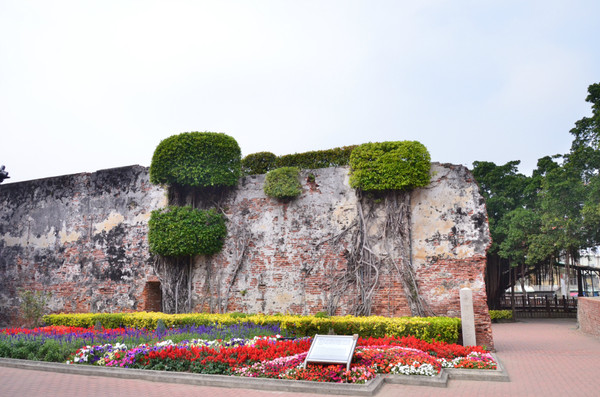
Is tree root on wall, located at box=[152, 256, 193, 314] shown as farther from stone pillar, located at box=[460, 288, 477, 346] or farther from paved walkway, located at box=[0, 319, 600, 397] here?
stone pillar, located at box=[460, 288, 477, 346]

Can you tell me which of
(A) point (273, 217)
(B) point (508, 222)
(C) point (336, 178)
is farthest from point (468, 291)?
(B) point (508, 222)

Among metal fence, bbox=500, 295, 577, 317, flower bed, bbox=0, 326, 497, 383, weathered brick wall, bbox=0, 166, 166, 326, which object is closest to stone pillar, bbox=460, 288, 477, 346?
flower bed, bbox=0, 326, 497, 383

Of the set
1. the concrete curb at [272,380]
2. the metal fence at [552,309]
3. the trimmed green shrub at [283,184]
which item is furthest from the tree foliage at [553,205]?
the concrete curb at [272,380]

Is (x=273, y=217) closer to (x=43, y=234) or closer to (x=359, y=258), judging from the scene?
(x=359, y=258)

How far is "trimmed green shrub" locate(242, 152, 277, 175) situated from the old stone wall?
3.72 ft

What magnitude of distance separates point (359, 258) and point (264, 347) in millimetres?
3980

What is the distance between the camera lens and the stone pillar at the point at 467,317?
9.30 meters

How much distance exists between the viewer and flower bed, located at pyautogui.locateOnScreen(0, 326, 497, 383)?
661cm

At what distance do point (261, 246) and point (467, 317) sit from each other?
524 centimetres

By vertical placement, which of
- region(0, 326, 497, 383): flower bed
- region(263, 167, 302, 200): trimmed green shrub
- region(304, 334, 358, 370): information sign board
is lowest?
region(0, 326, 497, 383): flower bed

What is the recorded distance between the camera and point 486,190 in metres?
23.4

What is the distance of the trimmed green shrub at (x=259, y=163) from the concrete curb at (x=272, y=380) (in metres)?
7.56

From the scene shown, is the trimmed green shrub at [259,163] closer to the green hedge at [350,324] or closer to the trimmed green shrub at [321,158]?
the trimmed green shrub at [321,158]

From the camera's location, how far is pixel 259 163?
45.7 ft
